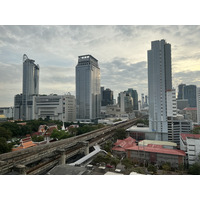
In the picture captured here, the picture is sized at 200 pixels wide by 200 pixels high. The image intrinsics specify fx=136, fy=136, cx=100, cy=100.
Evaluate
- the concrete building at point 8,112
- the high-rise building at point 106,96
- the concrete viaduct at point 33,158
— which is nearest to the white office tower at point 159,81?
the concrete viaduct at point 33,158

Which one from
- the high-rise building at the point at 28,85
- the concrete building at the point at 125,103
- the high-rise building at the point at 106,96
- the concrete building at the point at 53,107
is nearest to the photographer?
the concrete building at the point at 53,107

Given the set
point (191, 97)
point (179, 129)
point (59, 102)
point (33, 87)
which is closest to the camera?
point (179, 129)

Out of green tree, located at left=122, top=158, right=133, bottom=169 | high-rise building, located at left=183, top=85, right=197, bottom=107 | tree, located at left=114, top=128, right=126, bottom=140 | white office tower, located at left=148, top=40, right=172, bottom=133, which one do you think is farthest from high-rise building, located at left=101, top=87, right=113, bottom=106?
green tree, located at left=122, top=158, right=133, bottom=169

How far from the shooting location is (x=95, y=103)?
3409cm

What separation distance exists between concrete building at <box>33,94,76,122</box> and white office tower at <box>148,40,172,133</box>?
2174cm

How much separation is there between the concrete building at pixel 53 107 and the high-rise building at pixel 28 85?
6941 millimetres

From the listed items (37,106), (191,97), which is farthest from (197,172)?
(37,106)

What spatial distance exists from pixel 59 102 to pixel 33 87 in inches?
527

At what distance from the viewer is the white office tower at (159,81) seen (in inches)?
506

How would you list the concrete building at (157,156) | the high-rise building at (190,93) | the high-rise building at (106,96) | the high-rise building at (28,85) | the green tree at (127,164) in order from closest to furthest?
1. the green tree at (127,164)
2. the concrete building at (157,156)
3. the high-rise building at (190,93)
4. the high-rise building at (28,85)
5. the high-rise building at (106,96)

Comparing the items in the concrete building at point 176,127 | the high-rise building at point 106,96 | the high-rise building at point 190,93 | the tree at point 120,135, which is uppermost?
the high-rise building at point 106,96

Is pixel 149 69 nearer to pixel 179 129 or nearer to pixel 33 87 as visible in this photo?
pixel 179 129

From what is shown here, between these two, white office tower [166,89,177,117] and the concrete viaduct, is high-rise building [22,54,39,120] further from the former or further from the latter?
white office tower [166,89,177,117]

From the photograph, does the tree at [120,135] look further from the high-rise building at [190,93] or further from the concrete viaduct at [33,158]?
the high-rise building at [190,93]
